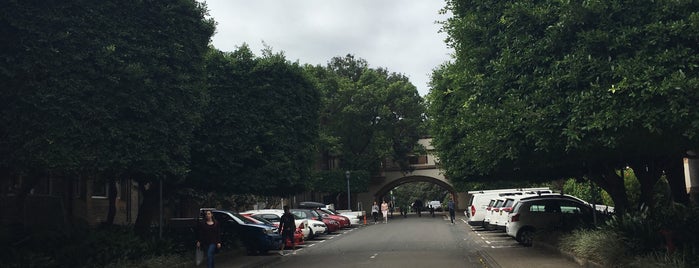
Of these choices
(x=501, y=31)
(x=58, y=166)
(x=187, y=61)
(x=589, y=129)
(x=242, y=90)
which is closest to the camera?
(x=589, y=129)

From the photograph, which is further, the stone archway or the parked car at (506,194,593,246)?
the stone archway

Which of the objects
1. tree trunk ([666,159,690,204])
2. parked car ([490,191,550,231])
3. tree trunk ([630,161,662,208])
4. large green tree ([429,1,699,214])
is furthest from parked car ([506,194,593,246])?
large green tree ([429,1,699,214])

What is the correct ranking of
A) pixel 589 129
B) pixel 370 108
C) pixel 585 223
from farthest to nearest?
pixel 370 108, pixel 585 223, pixel 589 129

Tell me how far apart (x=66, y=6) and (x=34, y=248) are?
194 inches

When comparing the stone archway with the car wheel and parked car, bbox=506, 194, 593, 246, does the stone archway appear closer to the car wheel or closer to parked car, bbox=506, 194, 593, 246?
parked car, bbox=506, 194, 593, 246

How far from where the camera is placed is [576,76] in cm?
1020

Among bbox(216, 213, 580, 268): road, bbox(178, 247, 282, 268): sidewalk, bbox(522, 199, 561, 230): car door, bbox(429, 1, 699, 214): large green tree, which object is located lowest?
bbox(216, 213, 580, 268): road

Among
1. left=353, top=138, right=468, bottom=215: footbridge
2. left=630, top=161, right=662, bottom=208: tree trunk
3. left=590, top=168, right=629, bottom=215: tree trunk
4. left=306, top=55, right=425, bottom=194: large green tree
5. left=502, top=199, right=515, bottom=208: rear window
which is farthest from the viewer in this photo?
left=353, top=138, right=468, bottom=215: footbridge

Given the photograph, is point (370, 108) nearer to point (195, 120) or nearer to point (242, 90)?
point (242, 90)

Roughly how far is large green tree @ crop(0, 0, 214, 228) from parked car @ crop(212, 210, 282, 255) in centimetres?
592

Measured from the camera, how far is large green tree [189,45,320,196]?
16.9 metres

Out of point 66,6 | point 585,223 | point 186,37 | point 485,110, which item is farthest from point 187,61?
point 585,223

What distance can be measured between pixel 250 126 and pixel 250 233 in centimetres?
390

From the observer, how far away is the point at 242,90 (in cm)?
1750
